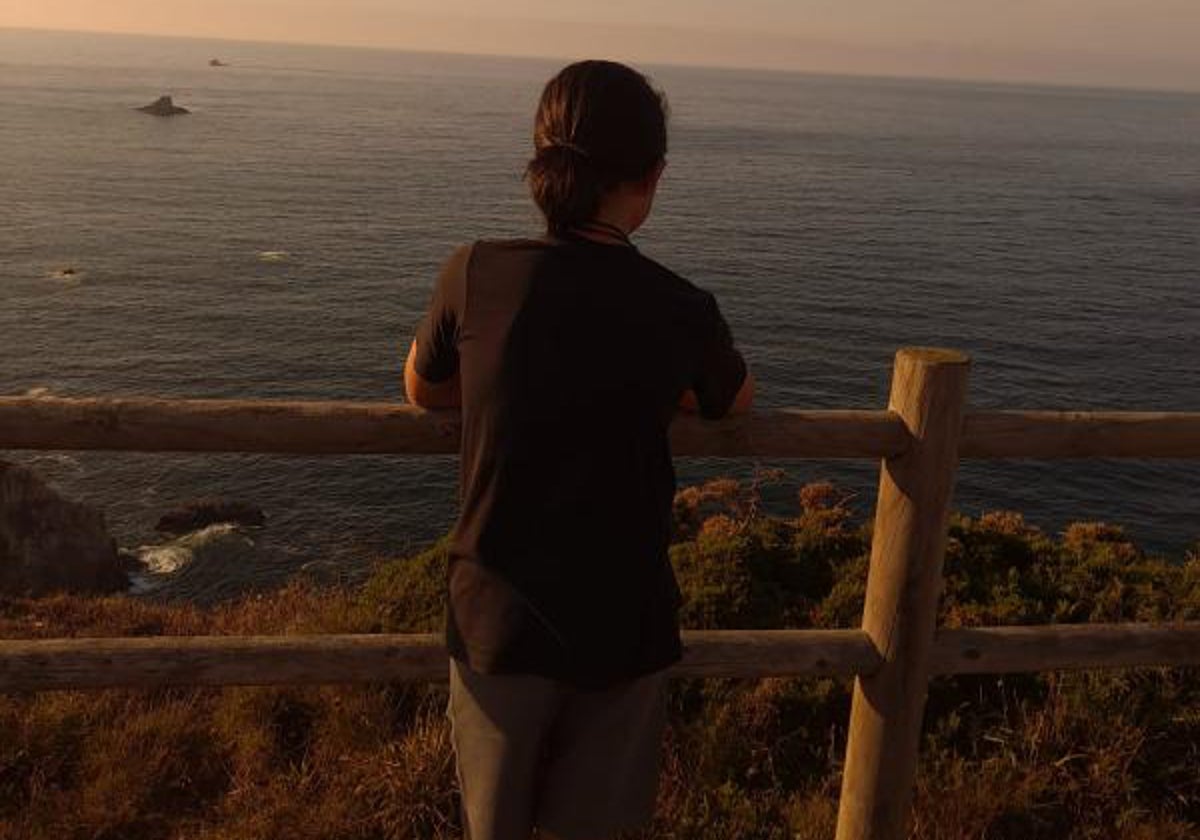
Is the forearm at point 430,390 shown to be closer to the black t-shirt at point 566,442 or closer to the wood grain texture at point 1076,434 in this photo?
the black t-shirt at point 566,442

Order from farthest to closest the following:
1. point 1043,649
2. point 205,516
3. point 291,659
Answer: point 205,516
point 1043,649
point 291,659

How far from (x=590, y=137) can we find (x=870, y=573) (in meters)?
1.93

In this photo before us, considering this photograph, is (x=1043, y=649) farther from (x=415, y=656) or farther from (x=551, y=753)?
(x=415, y=656)

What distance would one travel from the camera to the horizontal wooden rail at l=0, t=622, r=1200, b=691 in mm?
3238

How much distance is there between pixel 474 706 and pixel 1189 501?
36393 millimetres

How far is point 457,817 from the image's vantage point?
423 cm

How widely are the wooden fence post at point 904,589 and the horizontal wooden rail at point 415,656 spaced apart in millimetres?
99

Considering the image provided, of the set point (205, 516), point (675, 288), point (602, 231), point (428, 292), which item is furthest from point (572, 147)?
point (428, 292)

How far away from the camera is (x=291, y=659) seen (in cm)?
333

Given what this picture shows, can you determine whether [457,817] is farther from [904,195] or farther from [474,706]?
[904,195]

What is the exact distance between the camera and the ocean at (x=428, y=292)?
3253 cm

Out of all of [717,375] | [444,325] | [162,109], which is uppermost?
[162,109]

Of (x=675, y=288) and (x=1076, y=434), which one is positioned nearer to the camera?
(x=675, y=288)

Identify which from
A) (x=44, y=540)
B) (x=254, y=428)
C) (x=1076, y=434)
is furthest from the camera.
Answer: (x=44, y=540)
